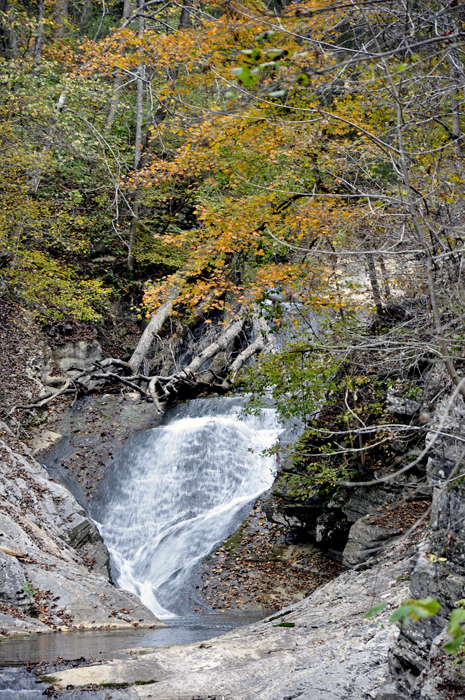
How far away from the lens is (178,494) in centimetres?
1205

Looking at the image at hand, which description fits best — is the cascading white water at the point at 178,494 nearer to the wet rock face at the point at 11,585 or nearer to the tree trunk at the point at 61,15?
the wet rock face at the point at 11,585

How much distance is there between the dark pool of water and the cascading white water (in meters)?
1.40

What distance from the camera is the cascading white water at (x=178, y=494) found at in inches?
408

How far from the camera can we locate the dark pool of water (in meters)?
5.19

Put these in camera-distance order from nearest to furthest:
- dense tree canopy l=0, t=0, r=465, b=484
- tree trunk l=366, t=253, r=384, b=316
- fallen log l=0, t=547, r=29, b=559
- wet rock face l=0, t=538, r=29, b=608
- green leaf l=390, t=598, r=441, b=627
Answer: green leaf l=390, t=598, r=441, b=627, dense tree canopy l=0, t=0, r=465, b=484, wet rock face l=0, t=538, r=29, b=608, fallen log l=0, t=547, r=29, b=559, tree trunk l=366, t=253, r=384, b=316

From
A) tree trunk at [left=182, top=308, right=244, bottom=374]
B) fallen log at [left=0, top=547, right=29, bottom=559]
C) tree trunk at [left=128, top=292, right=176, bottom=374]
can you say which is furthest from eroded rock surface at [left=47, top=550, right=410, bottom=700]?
tree trunk at [left=128, top=292, right=176, bottom=374]

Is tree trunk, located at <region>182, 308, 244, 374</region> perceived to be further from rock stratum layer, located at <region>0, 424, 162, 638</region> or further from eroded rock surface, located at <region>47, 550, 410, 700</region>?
eroded rock surface, located at <region>47, 550, 410, 700</region>

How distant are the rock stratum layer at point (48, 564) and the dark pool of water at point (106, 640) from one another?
33 cm

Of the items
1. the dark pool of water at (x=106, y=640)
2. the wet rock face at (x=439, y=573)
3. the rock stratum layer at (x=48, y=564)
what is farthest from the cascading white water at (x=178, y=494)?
the wet rock face at (x=439, y=573)

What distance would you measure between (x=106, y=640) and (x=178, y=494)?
5.80 metres

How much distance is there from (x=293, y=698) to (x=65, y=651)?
104 inches

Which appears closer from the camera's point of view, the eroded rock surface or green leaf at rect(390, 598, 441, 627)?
green leaf at rect(390, 598, 441, 627)

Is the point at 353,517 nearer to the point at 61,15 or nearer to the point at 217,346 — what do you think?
the point at 217,346

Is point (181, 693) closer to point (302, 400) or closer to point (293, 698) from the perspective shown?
point (293, 698)
